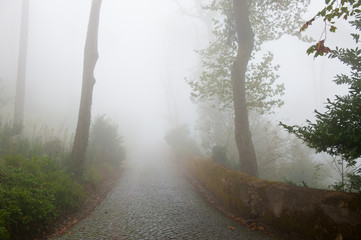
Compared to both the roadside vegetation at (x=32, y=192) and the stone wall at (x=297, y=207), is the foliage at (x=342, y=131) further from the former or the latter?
the roadside vegetation at (x=32, y=192)

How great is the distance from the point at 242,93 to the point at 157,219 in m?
4.92

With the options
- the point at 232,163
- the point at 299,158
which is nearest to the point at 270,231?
the point at 232,163

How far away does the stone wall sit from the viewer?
129 inches

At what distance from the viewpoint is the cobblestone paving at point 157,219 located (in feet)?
15.1

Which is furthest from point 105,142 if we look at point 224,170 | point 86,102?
point 224,170

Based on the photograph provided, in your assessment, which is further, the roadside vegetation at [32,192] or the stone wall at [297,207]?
the roadside vegetation at [32,192]

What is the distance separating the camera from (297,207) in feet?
13.3

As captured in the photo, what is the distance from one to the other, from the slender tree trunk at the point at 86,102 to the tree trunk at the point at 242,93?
5497mm

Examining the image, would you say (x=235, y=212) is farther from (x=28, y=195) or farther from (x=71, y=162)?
(x=71, y=162)

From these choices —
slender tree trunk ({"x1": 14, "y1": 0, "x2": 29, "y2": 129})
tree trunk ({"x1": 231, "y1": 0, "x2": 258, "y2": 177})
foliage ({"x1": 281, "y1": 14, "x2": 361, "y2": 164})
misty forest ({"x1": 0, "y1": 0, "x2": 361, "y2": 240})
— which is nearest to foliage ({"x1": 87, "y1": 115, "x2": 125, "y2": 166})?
misty forest ({"x1": 0, "y1": 0, "x2": 361, "y2": 240})

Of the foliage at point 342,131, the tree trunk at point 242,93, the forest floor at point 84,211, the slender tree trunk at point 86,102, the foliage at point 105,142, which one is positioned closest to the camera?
the foliage at point 342,131

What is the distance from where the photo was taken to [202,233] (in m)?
4.63

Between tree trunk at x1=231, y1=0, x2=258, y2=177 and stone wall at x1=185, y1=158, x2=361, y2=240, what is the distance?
152 cm

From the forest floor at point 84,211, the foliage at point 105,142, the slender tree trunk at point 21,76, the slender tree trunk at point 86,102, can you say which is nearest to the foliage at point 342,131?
Answer: the forest floor at point 84,211
